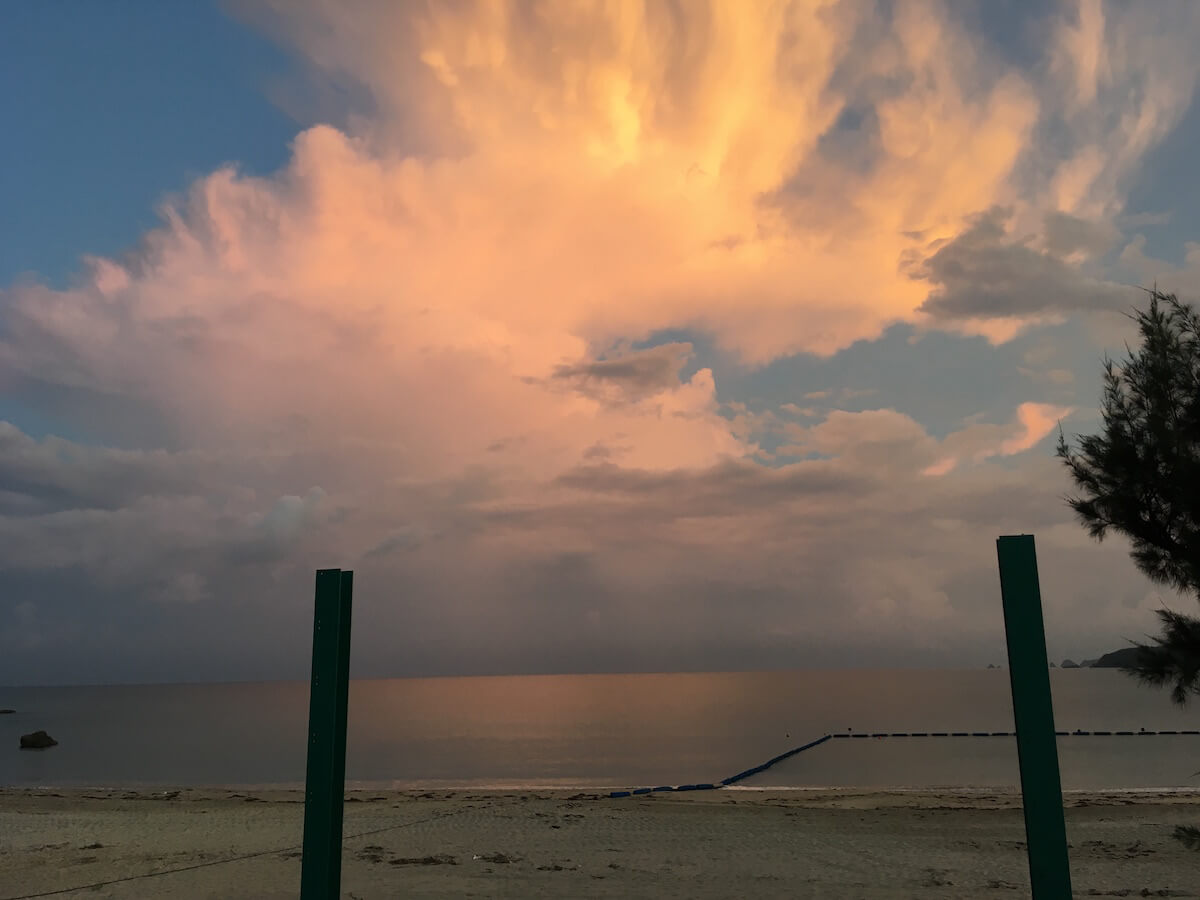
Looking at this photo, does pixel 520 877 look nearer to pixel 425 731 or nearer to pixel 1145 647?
pixel 1145 647

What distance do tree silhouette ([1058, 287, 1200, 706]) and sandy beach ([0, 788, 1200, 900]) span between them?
12.4 feet

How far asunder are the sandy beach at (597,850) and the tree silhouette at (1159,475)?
12.4ft

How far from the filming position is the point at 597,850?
42.8 ft

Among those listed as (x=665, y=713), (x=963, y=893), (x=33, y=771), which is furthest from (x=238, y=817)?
→ (x=665, y=713)

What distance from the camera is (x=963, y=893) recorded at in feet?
34.1

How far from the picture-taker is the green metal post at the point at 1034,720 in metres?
4.45

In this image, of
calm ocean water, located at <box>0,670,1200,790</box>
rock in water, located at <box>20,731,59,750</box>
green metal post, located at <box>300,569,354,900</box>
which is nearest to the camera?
green metal post, located at <box>300,569,354,900</box>

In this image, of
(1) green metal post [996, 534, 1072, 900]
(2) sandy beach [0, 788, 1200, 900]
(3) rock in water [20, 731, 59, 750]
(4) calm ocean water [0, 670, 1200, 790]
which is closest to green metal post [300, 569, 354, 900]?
(1) green metal post [996, 534, 1072, 900]

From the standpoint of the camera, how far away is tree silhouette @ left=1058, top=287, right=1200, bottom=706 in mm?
8117

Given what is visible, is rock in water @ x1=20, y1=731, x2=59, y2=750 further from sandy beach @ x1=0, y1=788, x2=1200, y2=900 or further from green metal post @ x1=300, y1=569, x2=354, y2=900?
green metal post @ x1=300, y1=569, x2=354, y2=900

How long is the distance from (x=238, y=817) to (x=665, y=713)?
82.1 meters

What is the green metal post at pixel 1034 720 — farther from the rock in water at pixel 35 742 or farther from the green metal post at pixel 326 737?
the rock in water at pixel 35 742

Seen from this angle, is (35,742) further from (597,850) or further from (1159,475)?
(1159,475)

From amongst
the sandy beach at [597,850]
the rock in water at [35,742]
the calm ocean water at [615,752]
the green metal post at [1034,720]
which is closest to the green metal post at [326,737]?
the green metal post at [1034,720]
